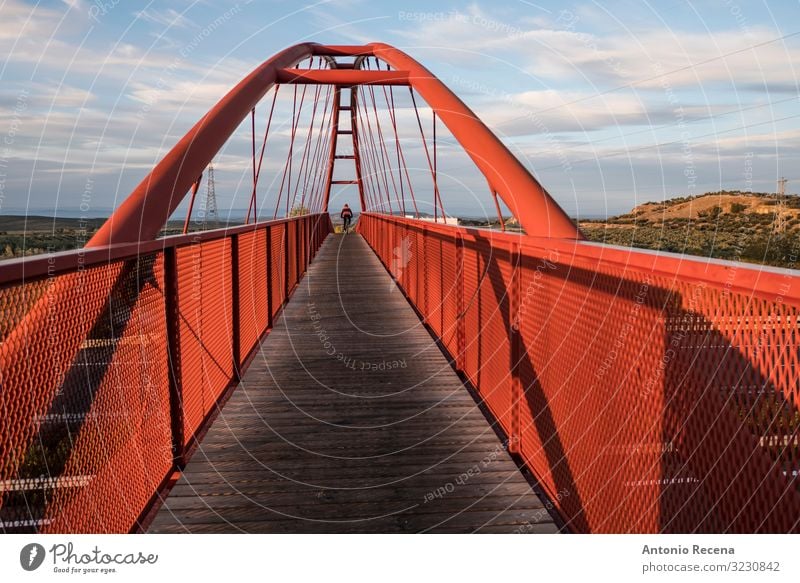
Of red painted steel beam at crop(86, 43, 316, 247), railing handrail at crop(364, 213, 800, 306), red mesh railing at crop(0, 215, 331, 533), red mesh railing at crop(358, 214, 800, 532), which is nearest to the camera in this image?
railing handrail at crop(364, 213, 800, 306)

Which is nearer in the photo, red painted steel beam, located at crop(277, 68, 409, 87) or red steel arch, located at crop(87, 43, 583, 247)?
red steel arch, located at crop(87, 43, 583, 247)

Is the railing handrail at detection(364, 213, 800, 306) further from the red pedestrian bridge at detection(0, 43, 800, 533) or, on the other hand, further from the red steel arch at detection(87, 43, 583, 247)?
the red steel arch at detection(87, 43, 583, 247)

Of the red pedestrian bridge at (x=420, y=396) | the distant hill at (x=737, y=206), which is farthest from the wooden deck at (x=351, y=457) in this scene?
the distant hill at (x=737, y=206)

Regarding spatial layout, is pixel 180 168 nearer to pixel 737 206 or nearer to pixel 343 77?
pixel 343 77

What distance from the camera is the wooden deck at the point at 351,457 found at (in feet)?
12.0

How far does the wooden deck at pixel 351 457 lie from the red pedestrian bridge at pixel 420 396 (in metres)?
0.02

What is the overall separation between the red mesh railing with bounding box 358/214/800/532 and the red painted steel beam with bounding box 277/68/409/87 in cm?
970

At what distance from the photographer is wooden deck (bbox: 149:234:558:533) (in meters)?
3.67

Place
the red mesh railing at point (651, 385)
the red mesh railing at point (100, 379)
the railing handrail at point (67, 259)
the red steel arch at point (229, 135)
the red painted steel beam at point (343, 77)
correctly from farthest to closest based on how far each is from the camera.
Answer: the red painted steel beam at point (343, 77) < the red steel arch at point (229, 135) < the red mesh railing at point (100, 379) < the railing handrail at point (67, 259) < the red mesh railing at point (651, 385)

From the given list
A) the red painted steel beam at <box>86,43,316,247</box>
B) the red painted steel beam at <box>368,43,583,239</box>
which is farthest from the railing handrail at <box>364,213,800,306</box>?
the red painted steel beam at <box>368,43,583,239</box>

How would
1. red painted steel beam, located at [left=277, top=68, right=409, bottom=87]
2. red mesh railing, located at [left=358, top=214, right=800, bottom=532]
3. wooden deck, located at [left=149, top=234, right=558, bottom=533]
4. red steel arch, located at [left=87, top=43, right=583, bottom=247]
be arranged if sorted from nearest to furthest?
red mesh railing, located at [left=358, top=214, right=800, bottom=532] → wooden deck, located at [left=149, top=234, right=558, bottom=533] → red steel arch, located at [left=87, top=43, right=583, bottom=247] → red painted steel beam, located at [left=277, top=68, right=409, bottom=87]

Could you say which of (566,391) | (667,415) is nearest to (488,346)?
(566,391)

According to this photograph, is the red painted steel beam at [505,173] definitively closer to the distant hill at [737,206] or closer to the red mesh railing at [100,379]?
the red mesh railing at [100,379]

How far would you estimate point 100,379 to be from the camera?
293cm
